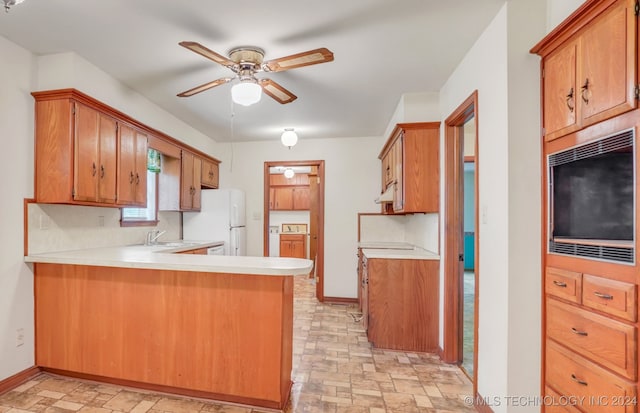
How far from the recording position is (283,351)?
6.23 ft

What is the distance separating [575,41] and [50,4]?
113 inches

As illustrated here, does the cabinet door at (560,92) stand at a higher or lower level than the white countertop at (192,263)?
higher

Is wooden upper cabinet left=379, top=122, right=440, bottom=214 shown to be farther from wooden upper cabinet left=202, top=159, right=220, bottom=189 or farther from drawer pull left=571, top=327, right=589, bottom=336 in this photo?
wooden upper cabinet left=202, top=159, right=220, bottom=189

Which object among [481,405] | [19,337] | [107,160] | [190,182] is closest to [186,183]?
[190,182]

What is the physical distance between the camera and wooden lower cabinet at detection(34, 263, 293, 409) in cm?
190

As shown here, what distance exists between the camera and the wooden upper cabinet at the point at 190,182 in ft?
12.4

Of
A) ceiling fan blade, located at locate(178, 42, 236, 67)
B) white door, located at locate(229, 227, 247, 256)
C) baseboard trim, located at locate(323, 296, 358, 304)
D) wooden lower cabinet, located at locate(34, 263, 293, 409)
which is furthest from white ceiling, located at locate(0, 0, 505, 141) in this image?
baseboard trim, located at locate(323, 296, 358, 304)

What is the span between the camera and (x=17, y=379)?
214 cm

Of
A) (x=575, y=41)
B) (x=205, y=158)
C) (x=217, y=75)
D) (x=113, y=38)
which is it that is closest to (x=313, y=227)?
(x=205, y=158)

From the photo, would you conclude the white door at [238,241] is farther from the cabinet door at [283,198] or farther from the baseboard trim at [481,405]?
the baseboard trim at [481,405]

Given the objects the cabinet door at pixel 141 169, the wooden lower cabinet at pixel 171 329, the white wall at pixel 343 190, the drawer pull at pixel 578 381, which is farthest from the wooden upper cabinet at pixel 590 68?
the cabinet door at pixel 141 169

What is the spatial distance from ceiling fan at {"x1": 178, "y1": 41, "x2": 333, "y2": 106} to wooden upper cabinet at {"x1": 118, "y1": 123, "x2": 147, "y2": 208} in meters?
1.02

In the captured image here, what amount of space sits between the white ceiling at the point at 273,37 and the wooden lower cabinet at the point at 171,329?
165 centimetres

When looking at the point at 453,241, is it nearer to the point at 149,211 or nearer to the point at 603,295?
the point at 603,295
